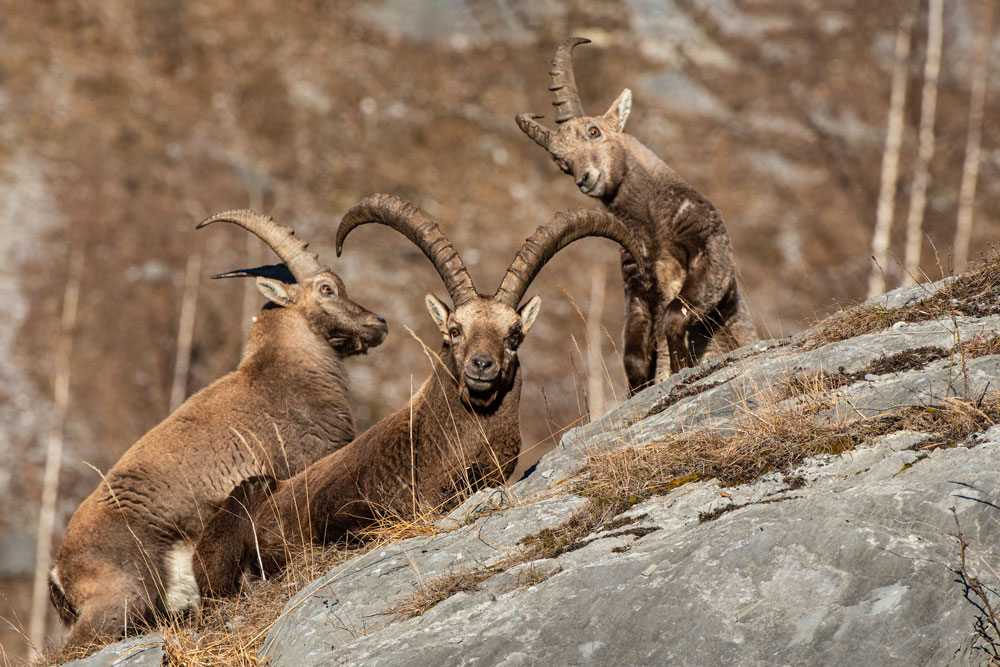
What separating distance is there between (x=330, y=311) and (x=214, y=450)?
2270 millimetres

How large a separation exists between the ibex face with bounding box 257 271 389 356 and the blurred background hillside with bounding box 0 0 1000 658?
12.6 metres

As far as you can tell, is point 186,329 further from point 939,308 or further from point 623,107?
point 939,308

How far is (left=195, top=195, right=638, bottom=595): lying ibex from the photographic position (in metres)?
7.86

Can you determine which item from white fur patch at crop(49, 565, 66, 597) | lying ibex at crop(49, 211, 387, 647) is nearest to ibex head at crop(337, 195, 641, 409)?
lying ibex at crop(49, 211, 387, 647)

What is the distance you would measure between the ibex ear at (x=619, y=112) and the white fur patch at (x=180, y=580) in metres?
5.91

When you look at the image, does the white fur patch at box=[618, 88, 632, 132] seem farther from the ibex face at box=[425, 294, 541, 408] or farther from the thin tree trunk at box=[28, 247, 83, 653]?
Result: the thin tree trunk at box=[28, 247, 83, 653]

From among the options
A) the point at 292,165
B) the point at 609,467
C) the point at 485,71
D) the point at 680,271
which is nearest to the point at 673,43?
the point at 485,71

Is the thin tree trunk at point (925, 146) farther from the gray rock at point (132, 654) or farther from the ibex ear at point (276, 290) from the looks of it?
the gray rock at point (132, 654)

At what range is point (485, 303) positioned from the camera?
27.4 ft

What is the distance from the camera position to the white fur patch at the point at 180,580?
860 cm

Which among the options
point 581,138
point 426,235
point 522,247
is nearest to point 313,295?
point 426,235

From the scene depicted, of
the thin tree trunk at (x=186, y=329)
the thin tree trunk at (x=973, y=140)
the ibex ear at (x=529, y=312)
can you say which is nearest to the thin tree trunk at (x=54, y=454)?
the thin tree trunk at (x=186, y=329)

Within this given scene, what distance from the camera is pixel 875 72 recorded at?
118 ft

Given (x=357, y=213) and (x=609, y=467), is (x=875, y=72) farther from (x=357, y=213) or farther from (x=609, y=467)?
(x=609, y=467)
